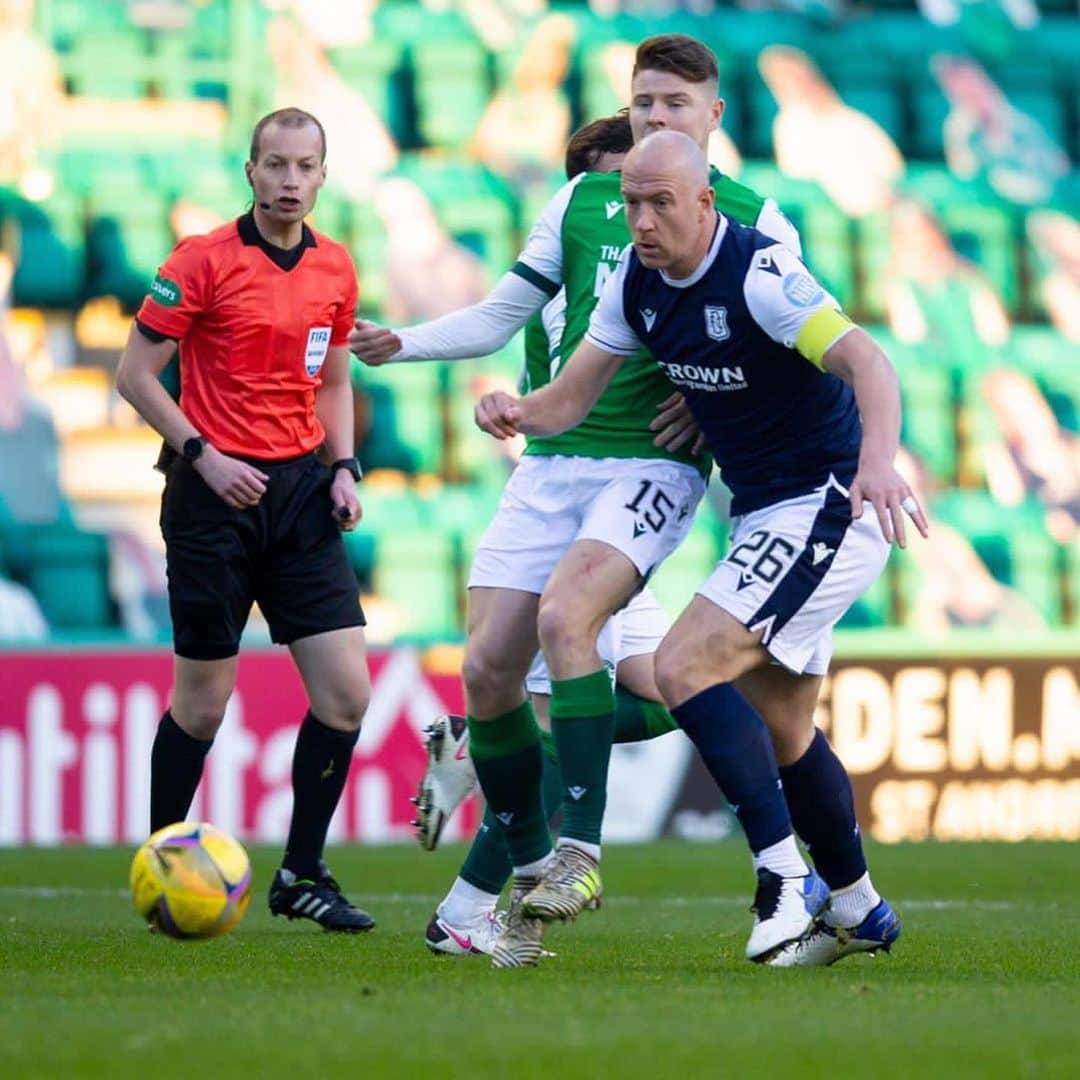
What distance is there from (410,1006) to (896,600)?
9634 millimetres

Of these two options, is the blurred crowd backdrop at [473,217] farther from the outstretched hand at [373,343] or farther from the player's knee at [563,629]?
the player's knee at [563,629]

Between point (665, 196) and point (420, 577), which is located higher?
point (665, 196)

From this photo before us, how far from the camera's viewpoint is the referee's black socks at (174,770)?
19.5 ft

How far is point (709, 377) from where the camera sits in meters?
4.62

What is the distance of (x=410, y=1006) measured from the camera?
3.81m

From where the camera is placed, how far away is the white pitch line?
6758 millimetres

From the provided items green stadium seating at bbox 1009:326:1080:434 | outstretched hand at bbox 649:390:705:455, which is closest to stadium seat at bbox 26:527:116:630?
green stadium seating at bbox 1009:326:1080:434

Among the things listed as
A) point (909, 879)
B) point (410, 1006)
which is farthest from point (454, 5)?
point (410, 1006)

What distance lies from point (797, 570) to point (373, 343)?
1138 mm

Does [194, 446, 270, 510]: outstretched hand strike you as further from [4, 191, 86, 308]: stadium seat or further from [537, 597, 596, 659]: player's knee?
[4, 191, 86, 308]: stadium seat

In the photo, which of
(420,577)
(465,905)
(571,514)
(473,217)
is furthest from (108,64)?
(465,905)

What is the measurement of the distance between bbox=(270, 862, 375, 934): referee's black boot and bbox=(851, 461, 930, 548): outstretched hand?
2088mm

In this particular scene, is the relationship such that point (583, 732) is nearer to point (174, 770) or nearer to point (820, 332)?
point (820, 332)

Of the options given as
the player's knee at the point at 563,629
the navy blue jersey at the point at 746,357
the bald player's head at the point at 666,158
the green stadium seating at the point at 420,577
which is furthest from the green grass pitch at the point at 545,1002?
the green stadium seating at the point at 420,577
